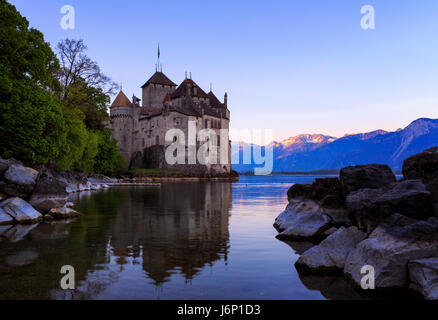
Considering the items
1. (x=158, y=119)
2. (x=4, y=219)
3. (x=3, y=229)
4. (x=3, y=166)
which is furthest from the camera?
(x=158, y=119)

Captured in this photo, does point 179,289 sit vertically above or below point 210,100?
below

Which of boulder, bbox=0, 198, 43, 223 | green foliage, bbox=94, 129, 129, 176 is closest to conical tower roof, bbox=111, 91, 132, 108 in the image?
green foliage, bbox=94, 129, 129, 176

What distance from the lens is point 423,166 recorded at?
46.4ft

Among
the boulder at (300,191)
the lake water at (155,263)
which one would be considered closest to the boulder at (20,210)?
the lake water at (155,263)

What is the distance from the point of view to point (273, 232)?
670 inches

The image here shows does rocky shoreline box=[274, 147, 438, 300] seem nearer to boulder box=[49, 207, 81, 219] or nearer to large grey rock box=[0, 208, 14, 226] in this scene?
boulder box=[49, 207, 81, 219]

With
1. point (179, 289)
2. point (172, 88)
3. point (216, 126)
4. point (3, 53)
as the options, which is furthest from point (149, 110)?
point (179, 289)

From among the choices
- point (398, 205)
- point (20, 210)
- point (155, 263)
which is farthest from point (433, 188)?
point (20, 210)

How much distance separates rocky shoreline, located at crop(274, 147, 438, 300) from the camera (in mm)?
8156

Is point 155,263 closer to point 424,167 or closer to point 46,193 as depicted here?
point 424,167

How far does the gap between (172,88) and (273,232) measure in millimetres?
108234

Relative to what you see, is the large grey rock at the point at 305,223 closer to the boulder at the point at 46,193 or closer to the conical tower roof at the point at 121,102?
the boulder at the point at 46,193

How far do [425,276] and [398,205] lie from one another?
10.0ft
